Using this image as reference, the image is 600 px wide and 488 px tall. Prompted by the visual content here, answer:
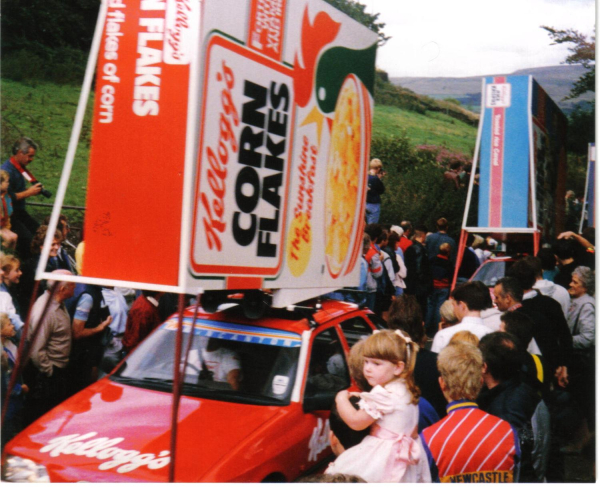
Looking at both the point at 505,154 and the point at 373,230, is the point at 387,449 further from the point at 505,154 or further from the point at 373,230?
the point at 505,154

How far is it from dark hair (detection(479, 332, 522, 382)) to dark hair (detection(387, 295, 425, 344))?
874 millimetres

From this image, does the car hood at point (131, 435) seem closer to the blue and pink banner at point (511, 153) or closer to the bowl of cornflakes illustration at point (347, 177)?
the bowl of cornflakes illustration at point (347, 177)

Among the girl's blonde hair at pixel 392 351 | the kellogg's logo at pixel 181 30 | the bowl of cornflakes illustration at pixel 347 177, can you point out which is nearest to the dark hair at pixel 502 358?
the girl's blonde hair at pixel 392 351

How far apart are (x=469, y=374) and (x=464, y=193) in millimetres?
12140

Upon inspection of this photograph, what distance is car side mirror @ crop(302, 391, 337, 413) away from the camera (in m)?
4.50

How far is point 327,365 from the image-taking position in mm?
5023

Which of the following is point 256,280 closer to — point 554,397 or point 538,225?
point 554,397

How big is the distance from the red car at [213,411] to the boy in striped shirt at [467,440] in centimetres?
106

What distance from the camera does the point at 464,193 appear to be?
15.3 metres

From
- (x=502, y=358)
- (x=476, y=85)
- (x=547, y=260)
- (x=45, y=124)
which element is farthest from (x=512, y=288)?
(x=476, y=85)

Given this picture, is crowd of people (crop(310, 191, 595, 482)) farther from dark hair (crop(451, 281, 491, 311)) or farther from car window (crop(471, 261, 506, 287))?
car window (crop(471, 261, 506, 287))

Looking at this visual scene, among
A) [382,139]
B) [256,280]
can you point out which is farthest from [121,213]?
[382,139]

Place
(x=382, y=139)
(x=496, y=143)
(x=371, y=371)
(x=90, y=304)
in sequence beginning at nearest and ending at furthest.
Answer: (x=371, y=371)
(x=90, y=304)
(x=496, y=143)
(x=382, y=139)

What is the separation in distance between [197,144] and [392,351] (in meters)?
1.44
